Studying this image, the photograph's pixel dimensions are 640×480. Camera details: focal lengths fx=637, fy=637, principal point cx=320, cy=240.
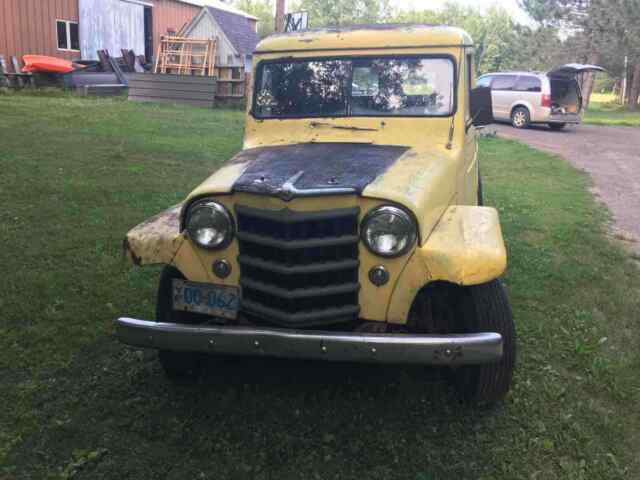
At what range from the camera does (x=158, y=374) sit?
12.9 ft

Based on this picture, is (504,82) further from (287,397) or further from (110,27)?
(287,397)

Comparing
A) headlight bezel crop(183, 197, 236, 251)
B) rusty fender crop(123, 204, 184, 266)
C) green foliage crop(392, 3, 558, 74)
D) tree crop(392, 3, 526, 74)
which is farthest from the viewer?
tree crop(392, 3, 526, 74)

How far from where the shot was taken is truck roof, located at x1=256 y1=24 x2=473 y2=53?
172 inches

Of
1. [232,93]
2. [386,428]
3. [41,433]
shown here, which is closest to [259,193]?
[386,428]

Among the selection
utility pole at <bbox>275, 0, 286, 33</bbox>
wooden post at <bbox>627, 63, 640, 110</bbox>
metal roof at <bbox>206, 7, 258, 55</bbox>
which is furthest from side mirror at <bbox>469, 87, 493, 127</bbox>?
wooden post at <bbox>627, 63, 640, 110</bbox>

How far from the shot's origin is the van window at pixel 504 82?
19.5 metres

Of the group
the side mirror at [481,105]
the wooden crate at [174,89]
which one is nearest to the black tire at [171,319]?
the side mirror at [481,105]

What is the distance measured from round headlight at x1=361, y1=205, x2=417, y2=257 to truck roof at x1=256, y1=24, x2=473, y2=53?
1704mm

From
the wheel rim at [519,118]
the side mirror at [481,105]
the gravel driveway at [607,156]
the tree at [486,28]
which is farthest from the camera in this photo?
the tree at [486,28]

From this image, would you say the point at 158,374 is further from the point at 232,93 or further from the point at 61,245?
the point at 232,93

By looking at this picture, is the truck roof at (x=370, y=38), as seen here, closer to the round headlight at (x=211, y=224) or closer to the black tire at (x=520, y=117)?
the round headlight at (x=211, y=224)

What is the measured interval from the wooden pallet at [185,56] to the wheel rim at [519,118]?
10.7 metres

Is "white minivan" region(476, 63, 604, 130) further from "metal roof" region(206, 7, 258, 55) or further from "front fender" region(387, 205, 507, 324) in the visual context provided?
"front fender" region(387, 205, 507, 324)

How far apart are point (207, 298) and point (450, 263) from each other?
129 centimetres
